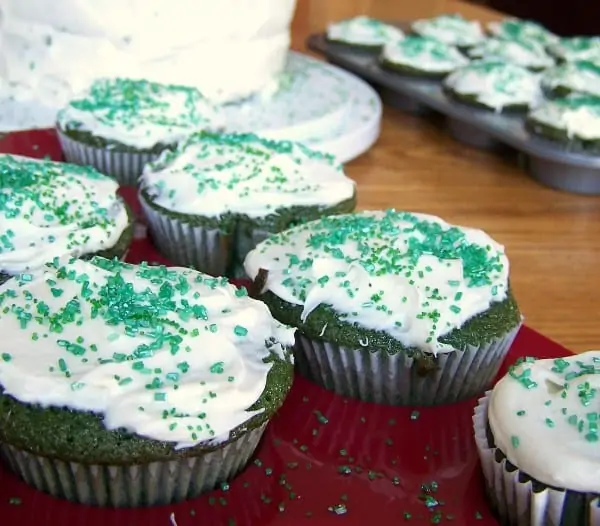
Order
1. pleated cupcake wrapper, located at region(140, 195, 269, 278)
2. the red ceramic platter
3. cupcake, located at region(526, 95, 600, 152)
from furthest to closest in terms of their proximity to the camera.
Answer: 1. cupcake, located at region(526, 95, 600, 152)
2. pleated cupcake wrapper, located at region(140, 195, 269, 278)
3. the red ceramic platter

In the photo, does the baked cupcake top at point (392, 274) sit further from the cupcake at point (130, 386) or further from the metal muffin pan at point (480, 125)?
the metal muffin pan at point (480, 125)

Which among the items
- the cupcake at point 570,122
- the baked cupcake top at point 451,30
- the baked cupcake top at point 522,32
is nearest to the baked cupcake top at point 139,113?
the cupcake at point 570,122

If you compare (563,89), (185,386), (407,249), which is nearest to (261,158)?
(407,249)

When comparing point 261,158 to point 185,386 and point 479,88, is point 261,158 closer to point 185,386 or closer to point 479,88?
point 185,386

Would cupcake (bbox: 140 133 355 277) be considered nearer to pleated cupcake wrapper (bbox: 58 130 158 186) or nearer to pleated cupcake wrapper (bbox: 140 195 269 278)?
pleated cupcake wrapper (bbox: 140 195 269 278)

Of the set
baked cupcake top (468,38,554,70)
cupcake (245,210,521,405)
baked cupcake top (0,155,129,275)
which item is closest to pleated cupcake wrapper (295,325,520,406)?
cupcake (245,210,521,405)

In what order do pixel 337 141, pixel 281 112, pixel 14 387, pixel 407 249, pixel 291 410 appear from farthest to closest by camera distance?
pixel 281 112 → pixel 337 141 → pixel 407 249 → pixel 291 410 → pixel 14 387

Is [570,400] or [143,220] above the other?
[570,400]

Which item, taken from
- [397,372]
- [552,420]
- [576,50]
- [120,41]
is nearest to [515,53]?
[576,50]
